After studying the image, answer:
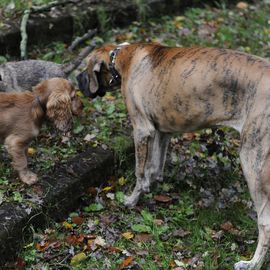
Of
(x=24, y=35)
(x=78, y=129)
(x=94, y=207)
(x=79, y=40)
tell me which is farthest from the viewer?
(x=79, y=40)

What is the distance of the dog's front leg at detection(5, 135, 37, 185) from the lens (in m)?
5.16

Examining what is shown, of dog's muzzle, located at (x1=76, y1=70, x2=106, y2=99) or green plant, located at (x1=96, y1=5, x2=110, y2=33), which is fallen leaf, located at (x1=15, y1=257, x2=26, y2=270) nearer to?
dog's muzzle, located at (x1=76, y1=70, x2=106, y2=99)

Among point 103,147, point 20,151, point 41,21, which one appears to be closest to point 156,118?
point 103,147

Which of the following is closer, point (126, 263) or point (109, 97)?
point (126, 263)

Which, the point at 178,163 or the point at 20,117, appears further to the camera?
the point at 178,163

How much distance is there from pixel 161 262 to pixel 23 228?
1.31m

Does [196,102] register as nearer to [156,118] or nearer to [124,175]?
[156,118]

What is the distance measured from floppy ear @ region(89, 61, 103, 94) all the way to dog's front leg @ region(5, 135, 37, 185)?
101cm

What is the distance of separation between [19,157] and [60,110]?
626mm

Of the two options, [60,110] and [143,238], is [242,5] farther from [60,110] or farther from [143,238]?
[143,238]

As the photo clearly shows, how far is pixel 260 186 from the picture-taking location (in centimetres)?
463

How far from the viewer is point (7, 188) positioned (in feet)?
17.2

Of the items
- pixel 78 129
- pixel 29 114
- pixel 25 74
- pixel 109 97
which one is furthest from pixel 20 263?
pixel 109 97

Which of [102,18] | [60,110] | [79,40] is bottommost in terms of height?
[102,18]
